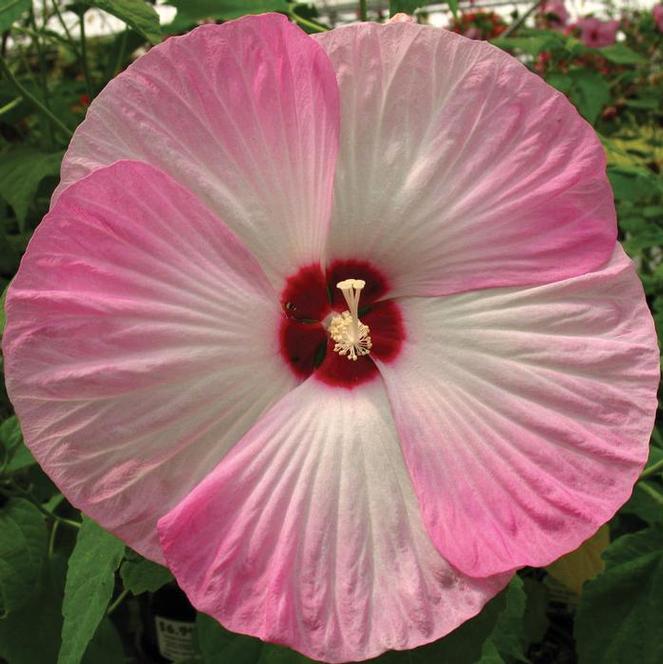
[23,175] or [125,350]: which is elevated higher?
[125,350]

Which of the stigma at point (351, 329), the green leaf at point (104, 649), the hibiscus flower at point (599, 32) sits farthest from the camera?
the hibiscus flower at point (599, 32)

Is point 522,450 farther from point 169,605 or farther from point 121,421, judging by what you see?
point 169,605

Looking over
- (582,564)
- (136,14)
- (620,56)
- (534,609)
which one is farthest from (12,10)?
(620,56)

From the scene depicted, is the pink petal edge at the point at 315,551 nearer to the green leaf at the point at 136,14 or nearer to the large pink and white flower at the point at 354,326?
the large pink and white flower at the point at 354,326

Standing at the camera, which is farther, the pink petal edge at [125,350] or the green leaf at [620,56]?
→ the green leaf at [620,56]

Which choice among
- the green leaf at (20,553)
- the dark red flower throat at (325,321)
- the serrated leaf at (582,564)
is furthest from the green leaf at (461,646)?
the green leaf at (20,553)

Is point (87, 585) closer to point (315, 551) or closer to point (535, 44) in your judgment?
point (315, 551)

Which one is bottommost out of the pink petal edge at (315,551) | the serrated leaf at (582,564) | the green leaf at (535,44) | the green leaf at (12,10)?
the serrated leaf at (582,564)
